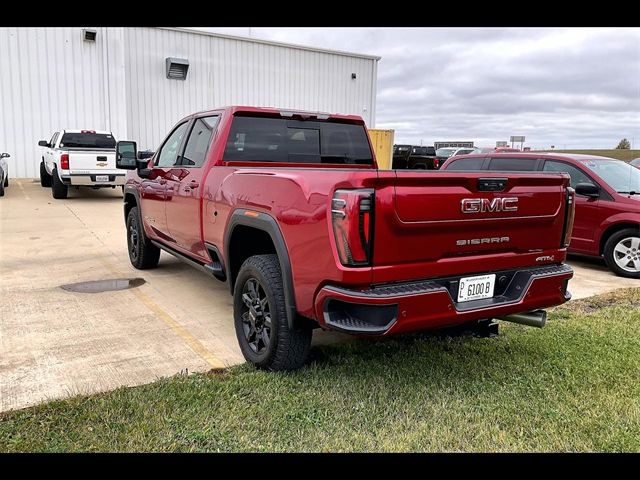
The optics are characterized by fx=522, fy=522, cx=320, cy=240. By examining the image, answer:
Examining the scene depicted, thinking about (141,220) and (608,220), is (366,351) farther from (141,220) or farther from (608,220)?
(608,220)

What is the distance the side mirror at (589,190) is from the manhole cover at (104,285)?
607 centimetres

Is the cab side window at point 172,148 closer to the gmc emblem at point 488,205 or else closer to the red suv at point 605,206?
the gmc emblem at point 488,205

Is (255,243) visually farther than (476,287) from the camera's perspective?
Yes

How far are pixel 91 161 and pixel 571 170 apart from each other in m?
11.5

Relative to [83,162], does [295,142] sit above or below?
above

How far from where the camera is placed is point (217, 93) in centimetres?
2203

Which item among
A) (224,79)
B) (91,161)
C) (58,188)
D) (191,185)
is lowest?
(58,188)

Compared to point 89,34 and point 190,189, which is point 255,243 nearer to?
point 190,189

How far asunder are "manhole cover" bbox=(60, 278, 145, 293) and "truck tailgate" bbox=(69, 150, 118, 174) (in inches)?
335

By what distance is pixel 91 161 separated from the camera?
13.8 m

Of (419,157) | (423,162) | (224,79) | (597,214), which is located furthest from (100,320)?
(224,79)

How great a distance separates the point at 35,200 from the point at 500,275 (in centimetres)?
1375

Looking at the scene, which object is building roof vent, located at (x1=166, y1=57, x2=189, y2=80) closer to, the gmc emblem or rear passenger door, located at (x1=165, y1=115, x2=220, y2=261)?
rear passenger door, located at (x1=165, y1=115, x2=220, y2=261)
